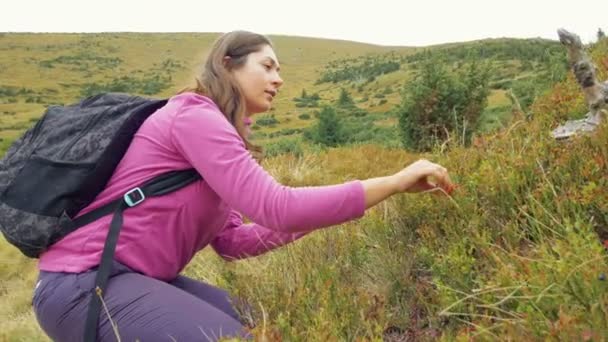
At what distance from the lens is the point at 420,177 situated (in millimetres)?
2197

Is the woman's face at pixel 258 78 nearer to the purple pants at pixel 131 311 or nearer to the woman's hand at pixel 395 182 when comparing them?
the woman's hand at pixel 395 182

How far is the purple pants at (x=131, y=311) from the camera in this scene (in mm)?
2219

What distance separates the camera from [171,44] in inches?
5010

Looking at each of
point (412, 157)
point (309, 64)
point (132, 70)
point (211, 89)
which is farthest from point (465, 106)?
point (309, 64)

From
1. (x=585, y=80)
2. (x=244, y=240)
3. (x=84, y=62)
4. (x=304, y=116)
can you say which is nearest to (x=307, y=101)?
(x=304, y=116)

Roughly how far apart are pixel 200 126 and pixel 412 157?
23.7ft

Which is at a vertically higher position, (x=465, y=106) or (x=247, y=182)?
(x=247, y=182)

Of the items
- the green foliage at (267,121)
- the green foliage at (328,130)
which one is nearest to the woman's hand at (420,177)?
the green foliage at (328,130)

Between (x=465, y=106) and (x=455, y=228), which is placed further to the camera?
(x=465, y=106)

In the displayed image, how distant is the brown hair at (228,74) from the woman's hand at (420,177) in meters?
0.68

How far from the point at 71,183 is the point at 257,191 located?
670mm

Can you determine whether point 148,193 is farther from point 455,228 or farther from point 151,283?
point 455,228

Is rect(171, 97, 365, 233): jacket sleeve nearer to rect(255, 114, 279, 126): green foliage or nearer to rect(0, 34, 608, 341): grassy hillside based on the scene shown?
rect(0, 34, 608, 341): grassy hillside

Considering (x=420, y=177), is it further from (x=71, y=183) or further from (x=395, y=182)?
(x=71, y=183)
